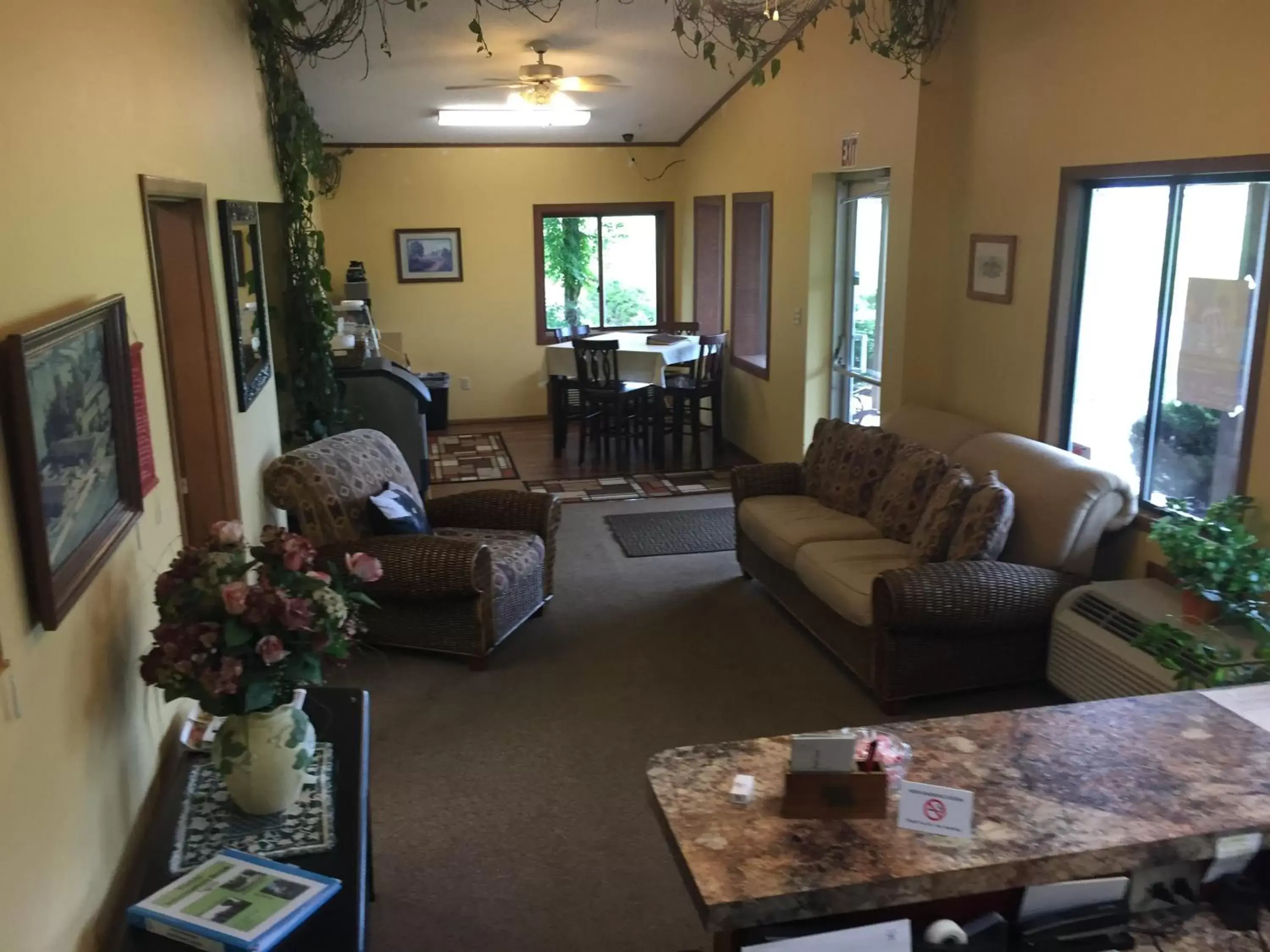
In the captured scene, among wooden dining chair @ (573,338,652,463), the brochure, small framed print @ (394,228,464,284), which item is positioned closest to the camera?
the brochure

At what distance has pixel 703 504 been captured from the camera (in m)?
6.50

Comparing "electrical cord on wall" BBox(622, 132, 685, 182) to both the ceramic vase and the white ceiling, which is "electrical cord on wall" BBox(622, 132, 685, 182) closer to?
the white ceiling

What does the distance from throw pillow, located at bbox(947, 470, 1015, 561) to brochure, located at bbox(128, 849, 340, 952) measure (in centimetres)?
259

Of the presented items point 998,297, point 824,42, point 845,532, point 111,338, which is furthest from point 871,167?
point 111,338

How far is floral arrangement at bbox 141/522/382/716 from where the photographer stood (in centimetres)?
202

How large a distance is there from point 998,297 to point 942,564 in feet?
4.94

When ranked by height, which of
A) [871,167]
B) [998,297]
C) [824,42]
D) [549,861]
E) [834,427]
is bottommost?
[549,861]

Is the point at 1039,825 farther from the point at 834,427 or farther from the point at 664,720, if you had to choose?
the point at 834,427

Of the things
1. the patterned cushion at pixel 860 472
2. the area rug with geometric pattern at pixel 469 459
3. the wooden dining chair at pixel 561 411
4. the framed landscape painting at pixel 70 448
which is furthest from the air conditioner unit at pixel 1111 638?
the wooden dining chair at pixel 561 411

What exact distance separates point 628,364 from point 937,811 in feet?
20.3

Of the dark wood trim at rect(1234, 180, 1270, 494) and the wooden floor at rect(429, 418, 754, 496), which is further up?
the dark wood trim at rect(1234, 180, 1270, 494)

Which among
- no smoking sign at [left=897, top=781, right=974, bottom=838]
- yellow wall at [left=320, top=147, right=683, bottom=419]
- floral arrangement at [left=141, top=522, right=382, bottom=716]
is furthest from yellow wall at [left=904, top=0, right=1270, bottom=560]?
yellow wall at [left=320, top=147, right=683, bottom=419]

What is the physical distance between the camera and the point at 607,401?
298 inches

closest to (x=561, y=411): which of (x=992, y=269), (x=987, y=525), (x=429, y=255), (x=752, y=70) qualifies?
(x=429, y=255)
